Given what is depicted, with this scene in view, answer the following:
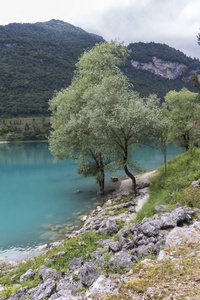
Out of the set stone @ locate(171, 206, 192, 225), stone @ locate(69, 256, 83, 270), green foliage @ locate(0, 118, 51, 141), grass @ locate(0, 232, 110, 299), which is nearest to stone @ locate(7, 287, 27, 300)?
grass @ locate(0, 232, 110, 299)

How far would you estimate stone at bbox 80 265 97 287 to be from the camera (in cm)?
626

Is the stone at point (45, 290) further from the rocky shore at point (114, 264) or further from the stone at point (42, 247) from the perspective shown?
the stone at point (42, 247)

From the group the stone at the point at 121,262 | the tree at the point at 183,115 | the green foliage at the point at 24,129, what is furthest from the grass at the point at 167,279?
the green foliage at the point at 24,129

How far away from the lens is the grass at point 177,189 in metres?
11.4

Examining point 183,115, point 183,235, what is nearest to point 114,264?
point 183,235

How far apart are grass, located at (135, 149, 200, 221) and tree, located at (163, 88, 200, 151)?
12625 millimetres

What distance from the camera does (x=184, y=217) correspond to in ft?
28.2

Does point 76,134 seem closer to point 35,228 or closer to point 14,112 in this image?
point 35,228

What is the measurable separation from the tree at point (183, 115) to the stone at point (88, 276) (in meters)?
31.0

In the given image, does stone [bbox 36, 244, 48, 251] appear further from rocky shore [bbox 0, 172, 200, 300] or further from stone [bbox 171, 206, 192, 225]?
stone [bbox 171, 206, 192, 225]

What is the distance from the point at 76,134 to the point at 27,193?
1163 cm

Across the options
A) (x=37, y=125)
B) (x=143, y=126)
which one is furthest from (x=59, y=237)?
(x=37, y=125)

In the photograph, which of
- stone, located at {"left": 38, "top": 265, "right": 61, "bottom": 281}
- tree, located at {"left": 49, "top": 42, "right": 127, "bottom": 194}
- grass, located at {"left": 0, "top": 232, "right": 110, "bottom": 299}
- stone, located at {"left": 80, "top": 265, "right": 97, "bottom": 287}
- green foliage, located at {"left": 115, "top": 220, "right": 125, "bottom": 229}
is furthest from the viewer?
tree, located at {"left": 49, "top": 42, "right": 127, "bottom": 194}

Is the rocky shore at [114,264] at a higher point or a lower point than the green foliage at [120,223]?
higher
